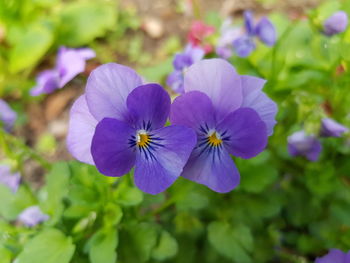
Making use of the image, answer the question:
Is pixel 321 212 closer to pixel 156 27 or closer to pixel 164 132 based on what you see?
pixel 164 132

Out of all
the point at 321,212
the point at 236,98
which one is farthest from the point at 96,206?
the point at 321,212

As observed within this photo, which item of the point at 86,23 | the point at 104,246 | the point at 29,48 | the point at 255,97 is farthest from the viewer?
the point at 86,23

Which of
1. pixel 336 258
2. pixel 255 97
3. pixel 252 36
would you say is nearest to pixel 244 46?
pixel 252 36

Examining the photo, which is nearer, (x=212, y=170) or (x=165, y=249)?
(x=212, y=170)

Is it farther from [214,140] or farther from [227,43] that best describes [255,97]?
[227,43]

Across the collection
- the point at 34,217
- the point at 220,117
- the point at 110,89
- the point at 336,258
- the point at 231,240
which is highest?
the point at 110,89

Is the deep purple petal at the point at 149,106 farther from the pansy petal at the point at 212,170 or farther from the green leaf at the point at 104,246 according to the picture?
the green leaf at the point at 104,246
